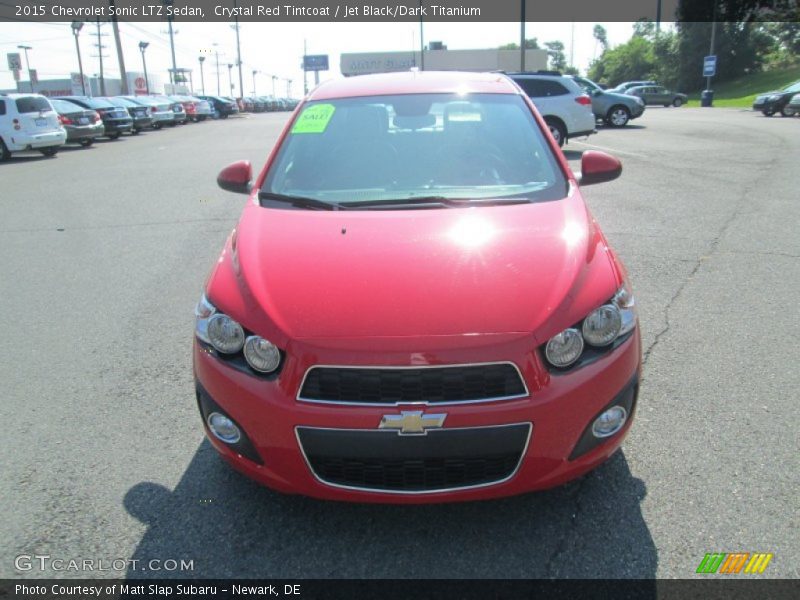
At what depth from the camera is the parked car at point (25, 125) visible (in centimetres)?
1756

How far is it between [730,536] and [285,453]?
171 cm

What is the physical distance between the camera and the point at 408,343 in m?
2.24

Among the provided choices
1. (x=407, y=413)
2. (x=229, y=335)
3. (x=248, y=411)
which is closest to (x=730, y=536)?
(x=407, y=413)

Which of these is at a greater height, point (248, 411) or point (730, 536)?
point (248, 411)

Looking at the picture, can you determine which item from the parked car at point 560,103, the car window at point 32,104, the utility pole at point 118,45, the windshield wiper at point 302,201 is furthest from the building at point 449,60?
the windshield wiper at point 302,201

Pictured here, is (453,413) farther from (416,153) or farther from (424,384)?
(416,153)

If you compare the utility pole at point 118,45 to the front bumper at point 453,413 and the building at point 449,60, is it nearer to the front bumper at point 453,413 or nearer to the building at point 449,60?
the building at point 449,60

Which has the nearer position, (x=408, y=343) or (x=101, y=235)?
(x=408, y=343)

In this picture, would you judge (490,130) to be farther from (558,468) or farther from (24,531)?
(24,531)

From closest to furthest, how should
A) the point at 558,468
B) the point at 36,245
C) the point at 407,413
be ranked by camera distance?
1. the point at 407,413
2. the point at 558,468
3. the point at 36,245

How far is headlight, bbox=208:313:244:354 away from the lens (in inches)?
96.4

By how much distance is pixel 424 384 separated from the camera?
223 cm

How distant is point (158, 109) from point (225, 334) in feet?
102

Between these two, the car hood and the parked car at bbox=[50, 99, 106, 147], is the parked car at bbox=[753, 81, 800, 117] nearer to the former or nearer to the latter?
the parked car at bbox=[50, 99, 106, 147]
